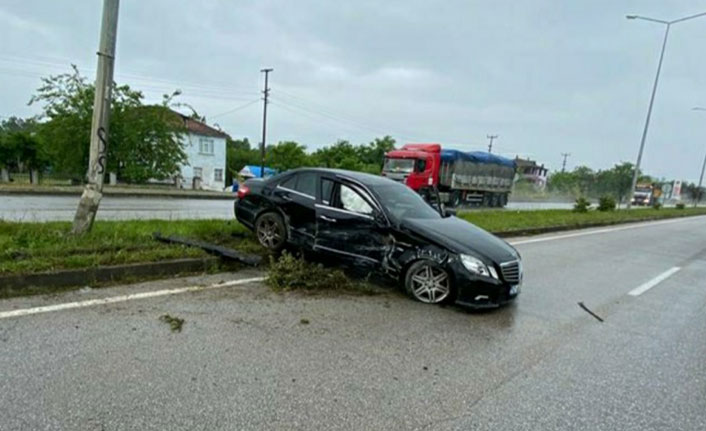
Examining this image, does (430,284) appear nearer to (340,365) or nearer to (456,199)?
(340,365)

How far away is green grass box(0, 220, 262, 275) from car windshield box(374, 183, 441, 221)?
227 centimetres

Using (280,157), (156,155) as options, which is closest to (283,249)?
(156,155)

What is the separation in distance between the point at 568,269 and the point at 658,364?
174 inches

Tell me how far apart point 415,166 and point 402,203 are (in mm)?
18445

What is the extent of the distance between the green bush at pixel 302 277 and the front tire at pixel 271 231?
0.85 metres

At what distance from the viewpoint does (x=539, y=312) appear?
528 cm

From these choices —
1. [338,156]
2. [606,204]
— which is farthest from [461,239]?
[338,156]

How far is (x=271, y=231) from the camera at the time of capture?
6.66 m

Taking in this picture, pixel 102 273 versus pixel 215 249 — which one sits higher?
pixel 215 249

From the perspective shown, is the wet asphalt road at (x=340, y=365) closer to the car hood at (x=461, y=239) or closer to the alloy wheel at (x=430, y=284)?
the alloy wheel at (x=430, y=284)

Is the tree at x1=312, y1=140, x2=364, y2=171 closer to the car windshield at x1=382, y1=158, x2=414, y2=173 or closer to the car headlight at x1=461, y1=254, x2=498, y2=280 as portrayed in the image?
the car windshield at x1=382, y1=158, x2=414, y2=173

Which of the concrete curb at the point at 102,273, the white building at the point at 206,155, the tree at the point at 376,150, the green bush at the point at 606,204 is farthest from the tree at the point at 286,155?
the concrete curb at the point at 102,273

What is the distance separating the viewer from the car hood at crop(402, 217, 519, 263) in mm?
5050

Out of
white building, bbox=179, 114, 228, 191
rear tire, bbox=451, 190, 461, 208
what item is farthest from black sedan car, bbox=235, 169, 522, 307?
white building, bbox=179, 114, 228, 191
